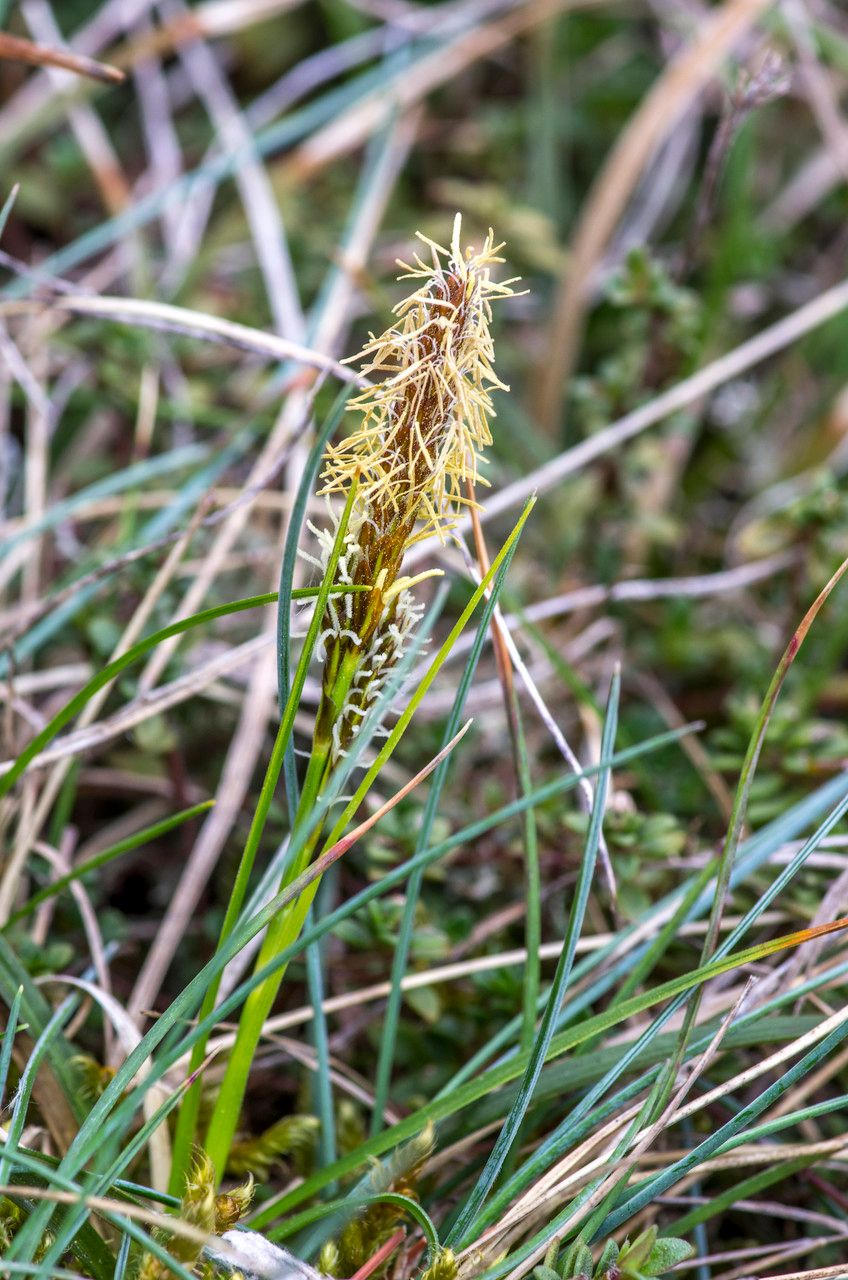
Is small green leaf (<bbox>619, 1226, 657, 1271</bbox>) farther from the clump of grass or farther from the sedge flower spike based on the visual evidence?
the sedge flower spike

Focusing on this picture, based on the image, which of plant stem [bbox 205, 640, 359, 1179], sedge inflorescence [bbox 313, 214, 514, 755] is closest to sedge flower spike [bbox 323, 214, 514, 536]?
sedge inflorescence [bbox 313, 214, 514, 755]

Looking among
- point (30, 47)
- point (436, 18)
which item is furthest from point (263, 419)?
point (436, 18)

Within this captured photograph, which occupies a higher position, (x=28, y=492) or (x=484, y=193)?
(x=484, y=193)

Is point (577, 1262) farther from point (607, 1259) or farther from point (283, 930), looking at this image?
point (283, 930)

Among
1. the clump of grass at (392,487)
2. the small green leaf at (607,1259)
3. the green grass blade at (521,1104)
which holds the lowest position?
the small green leaf at (607,1259)

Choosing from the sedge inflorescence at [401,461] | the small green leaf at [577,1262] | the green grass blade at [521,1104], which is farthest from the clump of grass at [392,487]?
the small green leaf at [577,1262]

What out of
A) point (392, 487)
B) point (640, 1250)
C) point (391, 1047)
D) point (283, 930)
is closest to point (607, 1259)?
point (640, 1250)

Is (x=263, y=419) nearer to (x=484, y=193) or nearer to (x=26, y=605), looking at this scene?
(x=26, y=605)

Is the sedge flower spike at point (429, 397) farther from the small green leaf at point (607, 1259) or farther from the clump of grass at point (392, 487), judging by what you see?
the small green leaf at point (607, 1259)

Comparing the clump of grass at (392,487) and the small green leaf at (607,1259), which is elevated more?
the clump of grass at (392,487)
